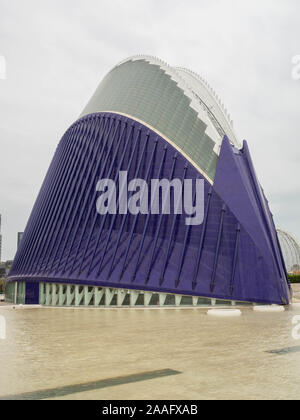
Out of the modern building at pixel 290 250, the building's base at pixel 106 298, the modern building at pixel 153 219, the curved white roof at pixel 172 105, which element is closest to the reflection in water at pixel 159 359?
the building's base at pixel 106 298

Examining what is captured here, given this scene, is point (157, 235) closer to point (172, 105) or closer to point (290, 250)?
point (172, 105)

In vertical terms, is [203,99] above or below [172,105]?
above

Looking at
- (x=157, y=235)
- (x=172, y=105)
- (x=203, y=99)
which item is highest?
(x=203, y=99)

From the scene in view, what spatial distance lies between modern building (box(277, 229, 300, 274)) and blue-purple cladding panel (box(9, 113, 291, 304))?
97.8 m

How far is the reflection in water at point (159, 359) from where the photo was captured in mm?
8062

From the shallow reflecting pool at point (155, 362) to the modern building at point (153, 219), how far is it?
13.3 metres

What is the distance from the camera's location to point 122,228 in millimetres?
35969

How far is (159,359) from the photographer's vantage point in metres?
11.1

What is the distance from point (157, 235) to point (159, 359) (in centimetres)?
2300

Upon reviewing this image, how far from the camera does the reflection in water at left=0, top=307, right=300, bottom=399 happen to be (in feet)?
26.5

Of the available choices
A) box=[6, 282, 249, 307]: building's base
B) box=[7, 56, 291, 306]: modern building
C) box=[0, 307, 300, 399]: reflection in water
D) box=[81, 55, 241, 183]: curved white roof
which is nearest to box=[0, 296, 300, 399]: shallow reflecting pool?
box=[0, 307, 300, 399]: reflection in water

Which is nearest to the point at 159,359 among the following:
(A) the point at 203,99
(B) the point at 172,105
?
(B) the point at 172,105
